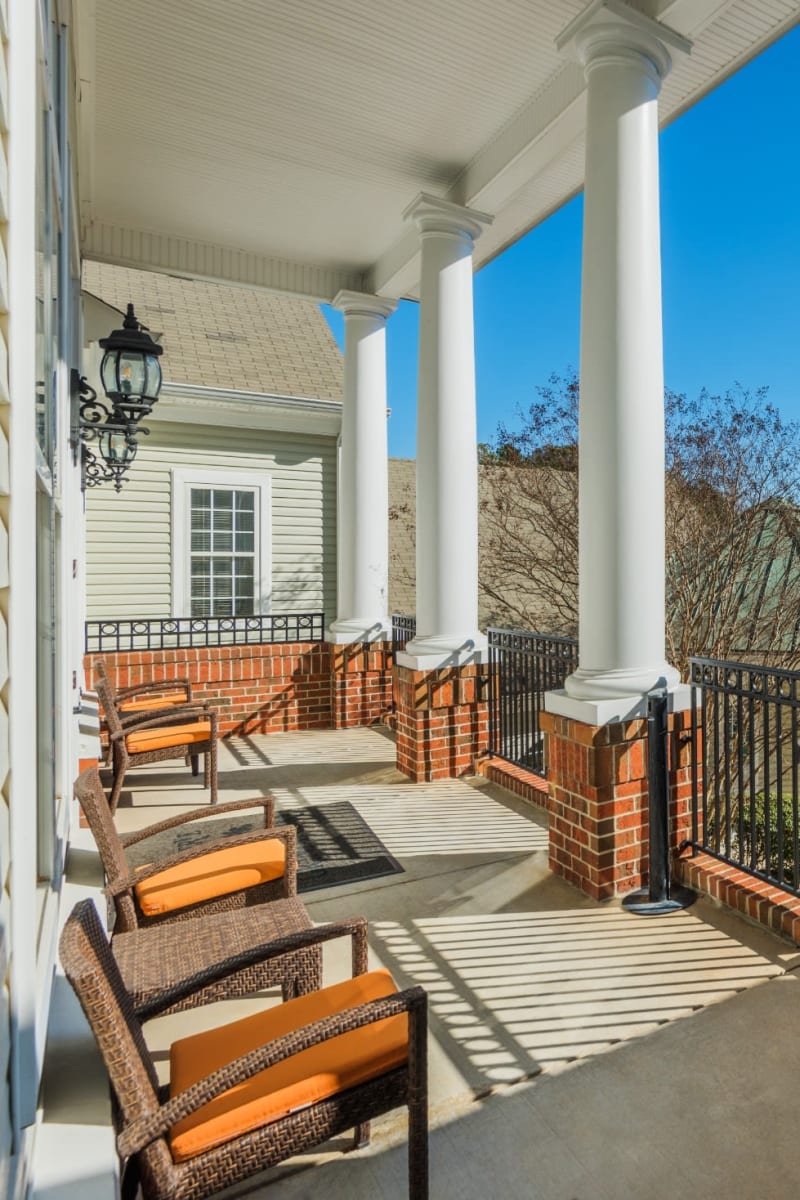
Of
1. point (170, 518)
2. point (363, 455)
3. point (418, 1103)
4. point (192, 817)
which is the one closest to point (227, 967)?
point (418, 1103)

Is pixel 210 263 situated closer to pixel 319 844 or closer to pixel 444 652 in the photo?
pixel 444 652

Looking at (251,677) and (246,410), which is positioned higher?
(246,410)

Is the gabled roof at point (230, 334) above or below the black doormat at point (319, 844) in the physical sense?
above

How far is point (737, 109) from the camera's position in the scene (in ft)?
41.4

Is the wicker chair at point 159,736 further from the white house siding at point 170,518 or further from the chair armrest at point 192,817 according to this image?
the white house siding at point 170,518

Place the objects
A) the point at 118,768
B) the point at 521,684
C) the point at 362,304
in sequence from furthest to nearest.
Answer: the point at 362,304 → the point at 521,684 → the point at 118,768

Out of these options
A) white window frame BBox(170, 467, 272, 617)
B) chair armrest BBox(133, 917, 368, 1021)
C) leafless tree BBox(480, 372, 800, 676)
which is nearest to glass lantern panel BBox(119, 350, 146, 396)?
chair armrest BBox(133, 917, 368, 1021)

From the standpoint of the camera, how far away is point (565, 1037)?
2.36 m

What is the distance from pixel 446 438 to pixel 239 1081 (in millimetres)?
4450

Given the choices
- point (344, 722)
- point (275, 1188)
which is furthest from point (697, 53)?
point (344, 722)

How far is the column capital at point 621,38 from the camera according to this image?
3326 millimetres

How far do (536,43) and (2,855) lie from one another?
181 inches

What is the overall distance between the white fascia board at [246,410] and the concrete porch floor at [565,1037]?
5901mm

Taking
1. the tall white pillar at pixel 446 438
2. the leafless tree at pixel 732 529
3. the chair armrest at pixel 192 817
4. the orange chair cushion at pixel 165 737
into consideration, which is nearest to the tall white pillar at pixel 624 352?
the chair armrest at pixel 192 817
